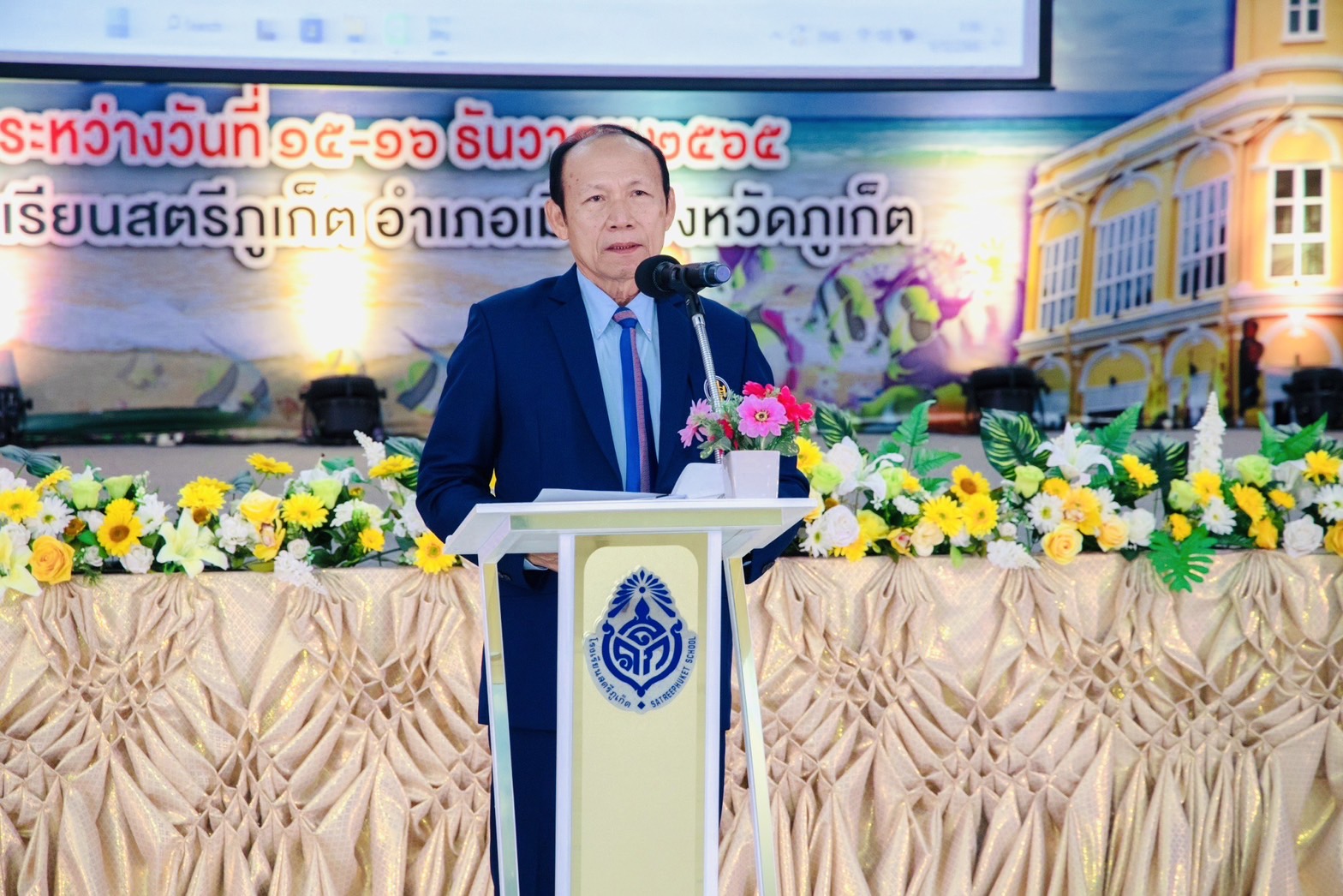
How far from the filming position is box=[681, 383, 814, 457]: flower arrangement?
1532 mm

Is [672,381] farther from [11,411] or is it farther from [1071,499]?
[11,411]

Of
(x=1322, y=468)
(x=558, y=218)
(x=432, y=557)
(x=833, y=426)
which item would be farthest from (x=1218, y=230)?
(x=558, y=218)

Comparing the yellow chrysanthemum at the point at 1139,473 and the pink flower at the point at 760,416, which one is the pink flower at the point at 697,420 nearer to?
the pink flower at the point at 760,416

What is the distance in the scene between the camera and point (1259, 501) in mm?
2850

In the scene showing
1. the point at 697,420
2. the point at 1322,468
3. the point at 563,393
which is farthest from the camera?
the point at 1322,468

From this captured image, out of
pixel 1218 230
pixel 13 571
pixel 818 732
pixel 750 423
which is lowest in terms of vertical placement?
pixel 818 732

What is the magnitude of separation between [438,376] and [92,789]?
2.93 metres

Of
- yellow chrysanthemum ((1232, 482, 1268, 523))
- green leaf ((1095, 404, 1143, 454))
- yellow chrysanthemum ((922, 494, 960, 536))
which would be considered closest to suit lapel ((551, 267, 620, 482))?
yellow chrysanthemum ((922, 494, 960, 536))

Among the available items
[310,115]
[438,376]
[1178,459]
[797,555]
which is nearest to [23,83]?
[310,115]

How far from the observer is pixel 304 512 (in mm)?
2695

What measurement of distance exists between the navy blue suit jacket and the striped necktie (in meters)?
0.02

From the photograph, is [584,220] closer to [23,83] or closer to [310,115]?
[310,115]

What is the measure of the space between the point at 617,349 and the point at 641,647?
496mm

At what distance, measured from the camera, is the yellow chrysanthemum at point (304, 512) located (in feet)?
8.82
